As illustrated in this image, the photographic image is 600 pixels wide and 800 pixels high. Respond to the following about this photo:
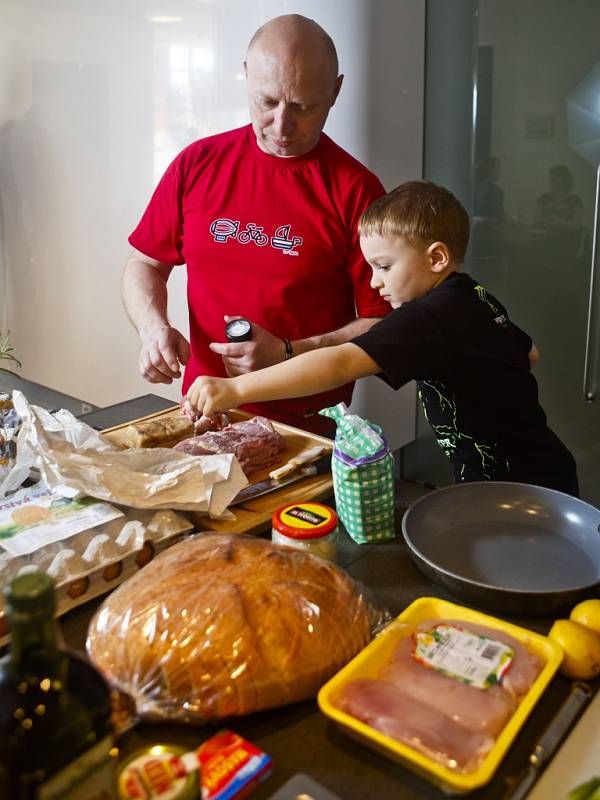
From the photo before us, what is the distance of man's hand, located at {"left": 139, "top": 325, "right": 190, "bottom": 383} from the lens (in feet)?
5.84

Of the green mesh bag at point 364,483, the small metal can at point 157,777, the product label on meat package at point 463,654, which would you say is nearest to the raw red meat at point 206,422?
the green mesh bag at point 364,483

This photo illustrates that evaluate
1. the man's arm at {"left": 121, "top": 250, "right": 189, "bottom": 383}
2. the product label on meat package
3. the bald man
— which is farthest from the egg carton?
the bald man

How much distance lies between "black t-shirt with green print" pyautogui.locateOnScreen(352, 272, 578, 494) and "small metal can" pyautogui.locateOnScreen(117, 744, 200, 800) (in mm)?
770

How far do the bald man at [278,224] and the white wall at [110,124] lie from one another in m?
0.62

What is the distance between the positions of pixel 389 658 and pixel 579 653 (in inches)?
8.2

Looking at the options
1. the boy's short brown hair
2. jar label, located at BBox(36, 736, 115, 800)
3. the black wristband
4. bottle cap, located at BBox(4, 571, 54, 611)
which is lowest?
the black wristband

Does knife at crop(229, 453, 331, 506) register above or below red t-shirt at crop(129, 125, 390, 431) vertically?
below

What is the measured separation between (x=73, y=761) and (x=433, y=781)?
0.35 m

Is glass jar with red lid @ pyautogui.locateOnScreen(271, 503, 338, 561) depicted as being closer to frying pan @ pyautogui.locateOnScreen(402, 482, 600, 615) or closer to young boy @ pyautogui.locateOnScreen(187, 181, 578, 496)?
frying pan @ pyautogui.locateOnScreen(402, 482, 600, 615)

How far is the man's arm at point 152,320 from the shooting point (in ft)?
5.89

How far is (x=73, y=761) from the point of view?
52 centimetres

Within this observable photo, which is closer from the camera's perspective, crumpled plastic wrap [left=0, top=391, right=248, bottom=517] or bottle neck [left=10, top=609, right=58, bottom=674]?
bottle neck [left=10, top=609, right=58, bottom=674]

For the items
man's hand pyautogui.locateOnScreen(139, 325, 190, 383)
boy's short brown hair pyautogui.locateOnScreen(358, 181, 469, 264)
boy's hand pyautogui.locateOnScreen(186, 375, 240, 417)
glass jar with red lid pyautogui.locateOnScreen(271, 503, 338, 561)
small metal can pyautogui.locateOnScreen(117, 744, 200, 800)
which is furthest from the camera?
man's hand pyautogui.locateOnScreen(139, 325, 190, 383)

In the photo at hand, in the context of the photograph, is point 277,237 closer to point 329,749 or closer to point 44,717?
point 329,749
